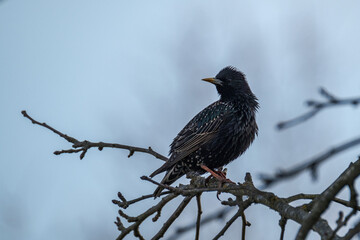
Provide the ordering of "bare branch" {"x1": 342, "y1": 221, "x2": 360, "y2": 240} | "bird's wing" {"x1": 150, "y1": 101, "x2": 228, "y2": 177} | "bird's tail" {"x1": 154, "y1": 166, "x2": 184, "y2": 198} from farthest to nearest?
1. "bird's wing" {"x1": 150, "y1": 101, "x2": 228, "y2": 177}
2. "bird's tail" {"x1": 154, "y1": 166, "x2": 184, "y2": 198}
3. "bare branch" {"x1": 342, "y1": 221, "x2": 360, "y2": 240}

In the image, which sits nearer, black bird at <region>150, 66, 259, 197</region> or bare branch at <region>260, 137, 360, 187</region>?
bare branch at <region>260, 137, 360, 187</region>

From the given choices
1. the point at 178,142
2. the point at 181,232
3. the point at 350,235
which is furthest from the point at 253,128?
the point at 350,235

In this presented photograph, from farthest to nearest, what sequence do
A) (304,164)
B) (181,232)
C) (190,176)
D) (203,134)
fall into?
(203,134)
(190,176)
(181,232)
(304,164)

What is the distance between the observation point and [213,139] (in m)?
5.75

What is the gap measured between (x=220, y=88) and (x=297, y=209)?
3789 millimetres

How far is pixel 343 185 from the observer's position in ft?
6.02

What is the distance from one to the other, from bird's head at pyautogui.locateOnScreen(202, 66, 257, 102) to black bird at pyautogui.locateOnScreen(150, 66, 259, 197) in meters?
Answer: 0.16

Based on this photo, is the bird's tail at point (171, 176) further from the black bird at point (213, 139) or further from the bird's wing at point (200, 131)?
the bird's wing at point (200, 131)

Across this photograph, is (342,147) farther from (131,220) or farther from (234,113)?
(234,113)

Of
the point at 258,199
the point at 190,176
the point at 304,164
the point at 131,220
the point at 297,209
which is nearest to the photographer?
the point at 304,164

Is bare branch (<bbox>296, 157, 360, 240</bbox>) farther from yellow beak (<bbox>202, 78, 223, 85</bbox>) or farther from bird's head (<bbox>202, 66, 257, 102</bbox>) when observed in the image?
yellow beak (<bbox>202, 78, 223, 85</bbox>)

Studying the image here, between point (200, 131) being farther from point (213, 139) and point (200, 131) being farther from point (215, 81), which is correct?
point (215, 81)

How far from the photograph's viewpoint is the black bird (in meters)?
5.58

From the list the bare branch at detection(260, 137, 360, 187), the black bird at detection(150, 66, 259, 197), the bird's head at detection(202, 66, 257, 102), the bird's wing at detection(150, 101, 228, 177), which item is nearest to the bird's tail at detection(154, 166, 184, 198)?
the black bird at detection(150, 66, 259, 197)
